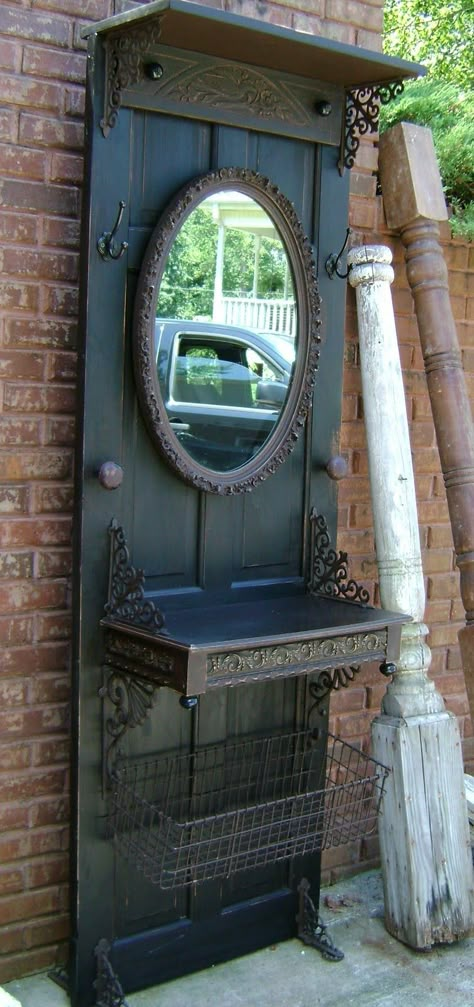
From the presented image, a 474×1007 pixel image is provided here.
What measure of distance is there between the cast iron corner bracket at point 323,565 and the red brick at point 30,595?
75cm

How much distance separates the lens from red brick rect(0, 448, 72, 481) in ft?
8.61

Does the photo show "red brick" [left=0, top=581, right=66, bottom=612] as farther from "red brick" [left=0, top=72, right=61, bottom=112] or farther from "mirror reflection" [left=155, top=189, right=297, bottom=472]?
"red brick" [left=0, top=72, right=61, bottom=112]

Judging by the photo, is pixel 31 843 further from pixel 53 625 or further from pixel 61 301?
pixel 61 301

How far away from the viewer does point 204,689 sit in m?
2.32

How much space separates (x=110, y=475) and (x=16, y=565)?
0.37m

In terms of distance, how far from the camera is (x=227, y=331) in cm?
271

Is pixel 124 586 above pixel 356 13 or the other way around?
the other way around

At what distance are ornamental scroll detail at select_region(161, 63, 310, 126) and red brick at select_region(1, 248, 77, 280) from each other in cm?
48

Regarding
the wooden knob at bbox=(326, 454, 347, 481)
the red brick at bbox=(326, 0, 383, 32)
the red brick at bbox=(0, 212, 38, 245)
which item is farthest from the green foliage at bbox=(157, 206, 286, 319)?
the red brick at bbox=(326, 0, 383, 32)

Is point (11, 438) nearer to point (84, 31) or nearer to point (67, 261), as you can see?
point (67, 261)

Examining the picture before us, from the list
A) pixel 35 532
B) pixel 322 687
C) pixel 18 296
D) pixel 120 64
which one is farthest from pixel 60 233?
pixel 322 687

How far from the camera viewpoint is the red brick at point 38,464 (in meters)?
2.62

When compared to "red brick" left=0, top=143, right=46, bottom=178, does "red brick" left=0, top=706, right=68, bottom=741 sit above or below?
below

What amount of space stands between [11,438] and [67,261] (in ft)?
1.57
